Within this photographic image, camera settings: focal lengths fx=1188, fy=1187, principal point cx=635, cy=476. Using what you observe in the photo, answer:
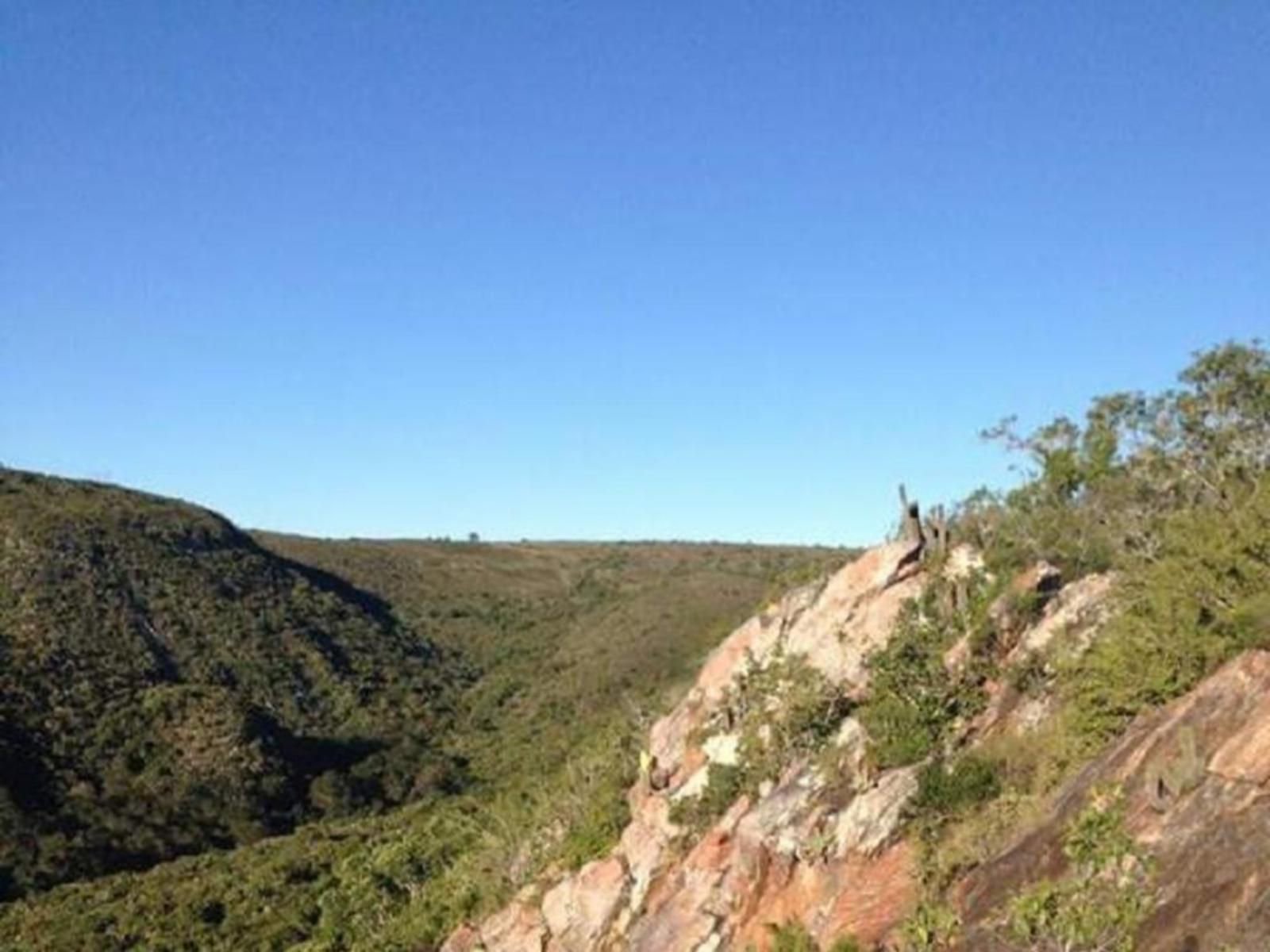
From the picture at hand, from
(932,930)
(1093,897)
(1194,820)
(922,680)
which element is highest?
(922,680)

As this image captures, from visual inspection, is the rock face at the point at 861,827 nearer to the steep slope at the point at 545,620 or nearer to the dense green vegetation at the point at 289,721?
the dense green vegetation at the point at 289,721

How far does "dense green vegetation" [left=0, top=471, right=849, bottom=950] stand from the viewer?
5369cm

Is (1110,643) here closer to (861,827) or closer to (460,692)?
(861,827)

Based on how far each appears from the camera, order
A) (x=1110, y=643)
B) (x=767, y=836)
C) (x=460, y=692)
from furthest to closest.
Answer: (x=460, y=692)
(x=767, y=836)
(x=1110, y=643)

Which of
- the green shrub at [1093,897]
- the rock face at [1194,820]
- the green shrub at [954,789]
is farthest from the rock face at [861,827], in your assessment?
the green shrub at [1093,897]

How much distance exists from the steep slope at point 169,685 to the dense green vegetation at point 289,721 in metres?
0.26

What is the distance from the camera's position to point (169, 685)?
9944cm

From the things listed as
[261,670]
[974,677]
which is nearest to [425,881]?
[974,677]

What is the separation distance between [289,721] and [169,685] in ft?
39.7

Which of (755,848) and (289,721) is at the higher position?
(755,848)

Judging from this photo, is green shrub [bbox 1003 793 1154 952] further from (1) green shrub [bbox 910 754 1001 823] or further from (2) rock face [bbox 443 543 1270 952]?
(1) green shrub [bbox 910 754 1001 823]

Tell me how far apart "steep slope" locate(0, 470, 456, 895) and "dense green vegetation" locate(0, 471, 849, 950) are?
0.86 feet

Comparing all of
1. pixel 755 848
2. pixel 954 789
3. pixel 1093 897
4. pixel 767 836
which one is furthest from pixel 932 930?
pixel 755 848

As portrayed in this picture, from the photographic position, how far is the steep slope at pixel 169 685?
79375 mm
